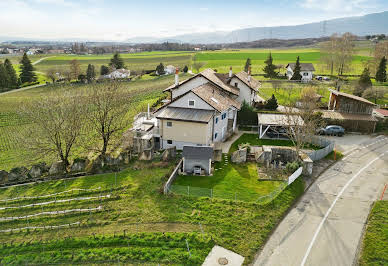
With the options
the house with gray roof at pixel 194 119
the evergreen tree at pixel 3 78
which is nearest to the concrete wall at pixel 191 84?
the house with gray roof at pixel 194 119

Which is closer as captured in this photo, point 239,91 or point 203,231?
point 203,231

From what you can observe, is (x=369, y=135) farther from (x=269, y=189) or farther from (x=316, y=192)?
(x=269, y=189)

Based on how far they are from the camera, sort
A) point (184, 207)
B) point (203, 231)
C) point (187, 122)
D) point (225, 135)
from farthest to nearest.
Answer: point (225, 135) → point (187, 122) → point (184, 207) → point (203, 231)

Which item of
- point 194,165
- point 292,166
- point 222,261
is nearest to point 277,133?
point 292,166

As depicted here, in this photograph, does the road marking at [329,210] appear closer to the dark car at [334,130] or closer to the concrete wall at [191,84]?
the dark car at [334,130]

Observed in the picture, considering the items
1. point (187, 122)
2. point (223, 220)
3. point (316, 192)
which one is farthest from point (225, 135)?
point (223, 220)

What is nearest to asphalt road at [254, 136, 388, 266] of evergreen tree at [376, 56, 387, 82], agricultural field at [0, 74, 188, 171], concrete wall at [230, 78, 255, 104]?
concrete wall at [230, 78, 255, 104]

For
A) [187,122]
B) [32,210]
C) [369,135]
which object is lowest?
[32,210]
